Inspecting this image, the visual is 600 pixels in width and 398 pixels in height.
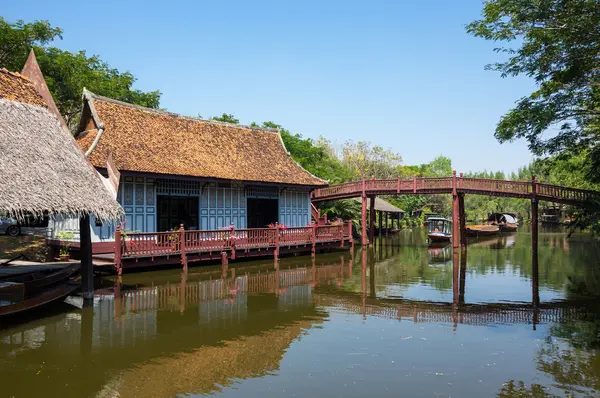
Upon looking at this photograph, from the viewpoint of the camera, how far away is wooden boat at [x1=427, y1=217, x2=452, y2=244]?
32125 mm

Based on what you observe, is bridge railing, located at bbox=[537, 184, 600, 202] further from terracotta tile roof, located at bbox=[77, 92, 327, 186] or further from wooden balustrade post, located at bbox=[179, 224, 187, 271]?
wooden balustrade post, located at bbox=[179, 224, 187, 271]

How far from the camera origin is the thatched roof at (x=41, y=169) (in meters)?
9.84

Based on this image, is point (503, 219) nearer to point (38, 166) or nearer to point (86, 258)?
point (86, 258)

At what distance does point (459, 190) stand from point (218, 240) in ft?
47.1

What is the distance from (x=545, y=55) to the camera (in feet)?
51.9

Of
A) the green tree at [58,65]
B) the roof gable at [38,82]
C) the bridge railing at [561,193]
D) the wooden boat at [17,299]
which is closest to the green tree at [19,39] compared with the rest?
the green tree at [58,65]

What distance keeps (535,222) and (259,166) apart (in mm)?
14257

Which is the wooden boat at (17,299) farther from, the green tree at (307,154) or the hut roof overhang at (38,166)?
the green tree at (307,154)

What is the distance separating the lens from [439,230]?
36.6 m

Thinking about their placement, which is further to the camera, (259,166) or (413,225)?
(413,225)

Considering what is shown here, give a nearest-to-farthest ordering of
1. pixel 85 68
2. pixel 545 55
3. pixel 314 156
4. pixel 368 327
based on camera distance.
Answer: pixel 368 327
pixel 545 55
pixel 85 68
pixel 314 156

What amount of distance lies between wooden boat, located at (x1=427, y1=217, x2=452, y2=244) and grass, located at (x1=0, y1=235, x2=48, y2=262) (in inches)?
913

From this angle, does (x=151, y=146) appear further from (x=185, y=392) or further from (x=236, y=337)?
(x=185, y=392)

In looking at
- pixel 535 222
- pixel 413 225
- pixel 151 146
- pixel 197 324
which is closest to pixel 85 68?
pixel 151 146
